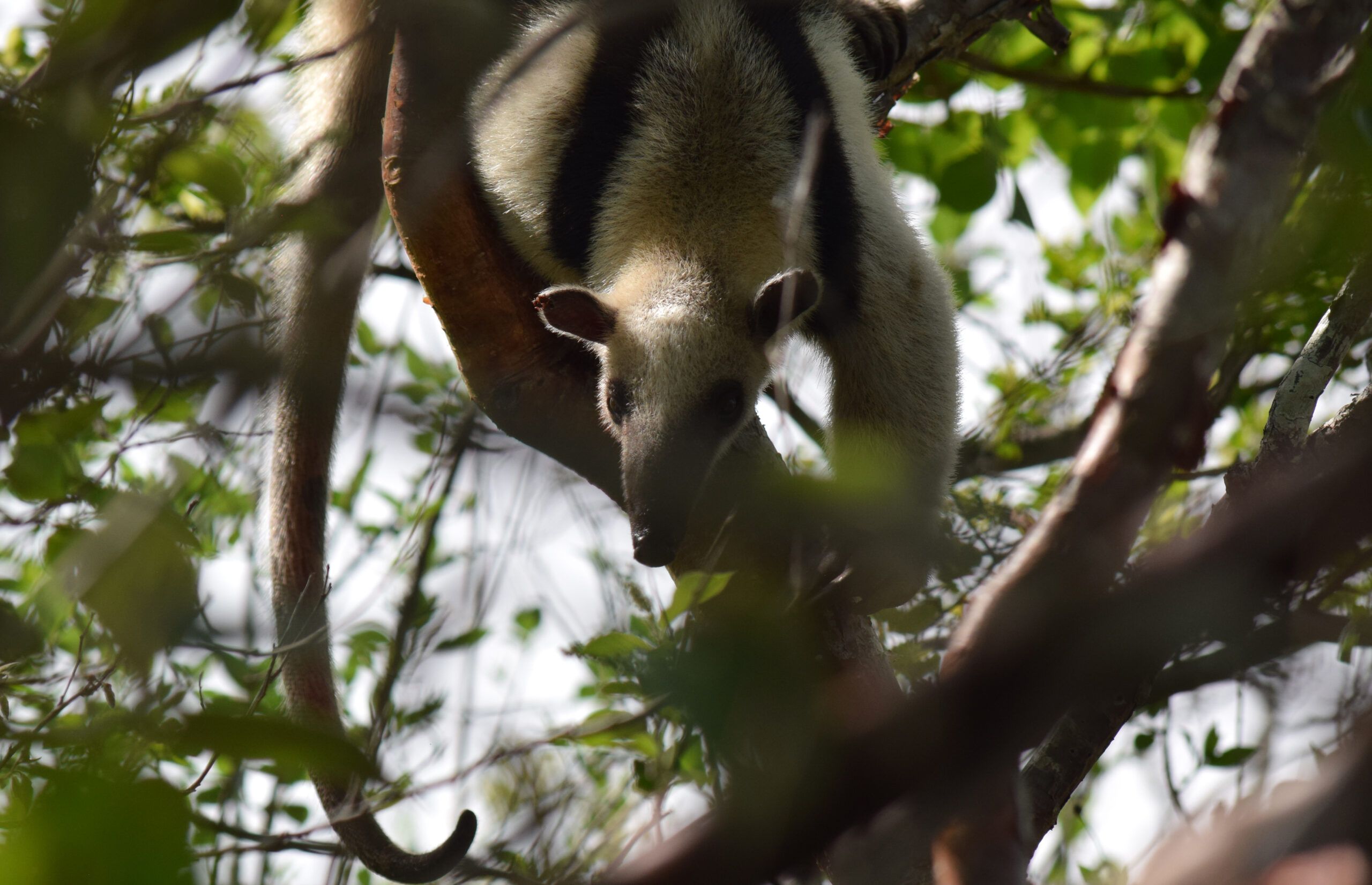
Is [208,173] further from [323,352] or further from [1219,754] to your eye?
[1219,754]

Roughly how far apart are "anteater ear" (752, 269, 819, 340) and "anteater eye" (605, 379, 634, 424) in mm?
540

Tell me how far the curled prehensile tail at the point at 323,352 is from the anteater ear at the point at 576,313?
2.04 feet

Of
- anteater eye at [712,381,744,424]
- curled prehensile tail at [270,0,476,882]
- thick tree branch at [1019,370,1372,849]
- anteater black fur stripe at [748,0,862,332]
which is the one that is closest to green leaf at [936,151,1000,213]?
anteater black fur stripe at [748,0,862,332]

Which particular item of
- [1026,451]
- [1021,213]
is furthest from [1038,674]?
[1026,451]

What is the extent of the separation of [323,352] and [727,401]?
1460 millimetres

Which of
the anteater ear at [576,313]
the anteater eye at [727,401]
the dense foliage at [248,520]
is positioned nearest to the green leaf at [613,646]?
the dense foliage at [248,520]

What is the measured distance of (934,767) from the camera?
0.82 meters

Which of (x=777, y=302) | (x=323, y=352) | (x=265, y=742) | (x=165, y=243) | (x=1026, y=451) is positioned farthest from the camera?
(x=1026, y=451)

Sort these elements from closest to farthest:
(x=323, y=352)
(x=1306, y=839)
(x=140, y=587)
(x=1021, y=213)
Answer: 1. (x=1306, y=839)
2. (x=140, y=587)
3. (x=323, y=352)
4. (x=1021, y=213)

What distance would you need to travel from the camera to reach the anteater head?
3.98m

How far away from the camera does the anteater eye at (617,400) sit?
4.23 metres

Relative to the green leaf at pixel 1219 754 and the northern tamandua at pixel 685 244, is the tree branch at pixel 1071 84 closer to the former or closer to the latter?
the northern tamandua at pixel 685 244

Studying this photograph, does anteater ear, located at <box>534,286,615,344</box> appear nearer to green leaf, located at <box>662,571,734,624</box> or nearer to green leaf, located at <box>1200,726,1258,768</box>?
green leaf, located at <box>662,571,734,624</box>

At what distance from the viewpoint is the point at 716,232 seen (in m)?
4.16
